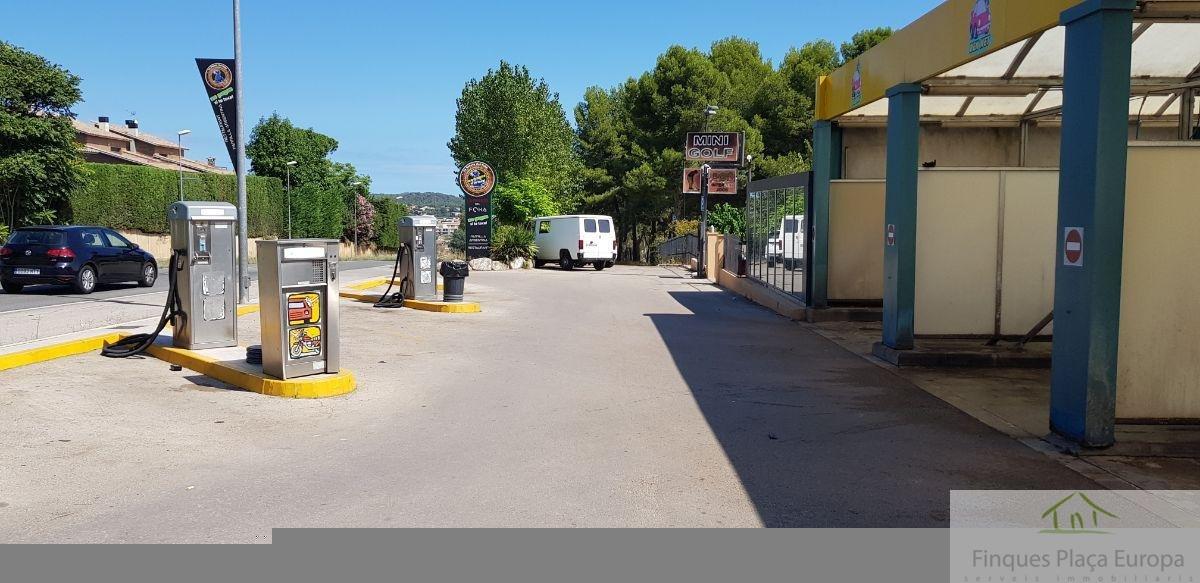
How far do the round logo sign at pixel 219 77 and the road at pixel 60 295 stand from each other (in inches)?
182

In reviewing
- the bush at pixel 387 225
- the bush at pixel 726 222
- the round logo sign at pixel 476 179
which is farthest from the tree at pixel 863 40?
the bush at pixel 387 225

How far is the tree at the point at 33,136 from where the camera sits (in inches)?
1251

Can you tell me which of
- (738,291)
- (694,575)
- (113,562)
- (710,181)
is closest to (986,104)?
(738,291)

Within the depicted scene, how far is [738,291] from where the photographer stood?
79.5 feet

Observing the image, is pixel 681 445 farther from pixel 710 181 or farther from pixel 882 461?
pixel 710 181

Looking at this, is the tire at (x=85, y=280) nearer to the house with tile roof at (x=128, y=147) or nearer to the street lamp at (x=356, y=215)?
the house with tile roof at (x=128, y=147)

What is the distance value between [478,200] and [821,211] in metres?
17.8

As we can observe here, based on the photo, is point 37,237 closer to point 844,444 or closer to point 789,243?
point 789,243

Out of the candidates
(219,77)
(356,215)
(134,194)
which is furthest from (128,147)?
(219,77)

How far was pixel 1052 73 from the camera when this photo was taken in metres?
11.6

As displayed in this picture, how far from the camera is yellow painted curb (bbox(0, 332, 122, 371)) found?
9.64m

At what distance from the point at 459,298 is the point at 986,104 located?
33.8 ft

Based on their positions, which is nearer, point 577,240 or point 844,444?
point 844,444

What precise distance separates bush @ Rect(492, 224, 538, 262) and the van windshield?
1825 cm
